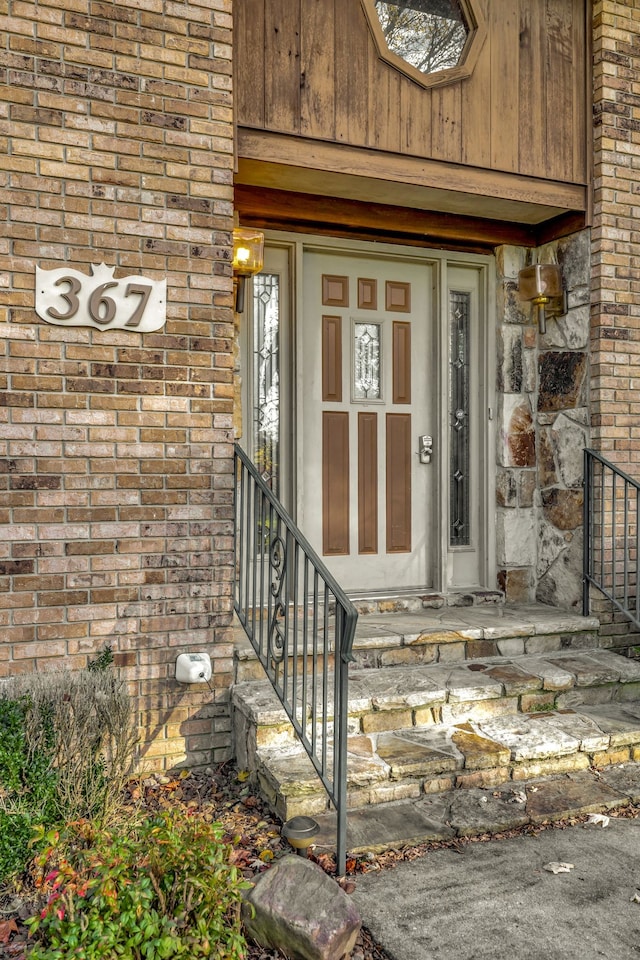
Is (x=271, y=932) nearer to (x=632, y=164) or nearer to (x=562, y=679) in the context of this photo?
(x=562, y=679)

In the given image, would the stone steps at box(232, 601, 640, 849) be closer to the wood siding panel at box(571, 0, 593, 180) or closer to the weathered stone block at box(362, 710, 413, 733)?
the weathered stone block at box(362, 710, 413, 733)

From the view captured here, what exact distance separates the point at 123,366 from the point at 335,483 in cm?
150

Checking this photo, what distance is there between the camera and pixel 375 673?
3.23 m

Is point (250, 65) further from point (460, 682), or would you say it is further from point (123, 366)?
point (460, 682)

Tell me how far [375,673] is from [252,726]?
684mm

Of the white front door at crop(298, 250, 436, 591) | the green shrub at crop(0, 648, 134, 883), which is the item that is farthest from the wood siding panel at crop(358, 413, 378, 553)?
the green shrub at crop(0, 648, 134, 883)

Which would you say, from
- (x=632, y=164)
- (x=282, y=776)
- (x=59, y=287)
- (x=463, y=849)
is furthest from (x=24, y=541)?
(x=632, y=164)

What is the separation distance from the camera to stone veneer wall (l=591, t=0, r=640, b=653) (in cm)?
378

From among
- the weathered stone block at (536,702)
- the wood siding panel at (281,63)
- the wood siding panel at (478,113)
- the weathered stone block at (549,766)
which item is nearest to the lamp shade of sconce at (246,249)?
the wood siding panel at (281,63)

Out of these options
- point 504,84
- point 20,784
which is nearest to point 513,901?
point 20,784

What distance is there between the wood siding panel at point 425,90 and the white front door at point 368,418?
2.33ft

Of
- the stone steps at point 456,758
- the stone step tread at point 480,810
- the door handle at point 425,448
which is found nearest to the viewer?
the stone step tread at point 480,810

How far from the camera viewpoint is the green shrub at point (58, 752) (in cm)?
219

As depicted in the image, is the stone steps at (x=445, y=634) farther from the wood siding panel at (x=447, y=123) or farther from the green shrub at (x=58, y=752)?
the wood siding panel at (x=447, y=123)
